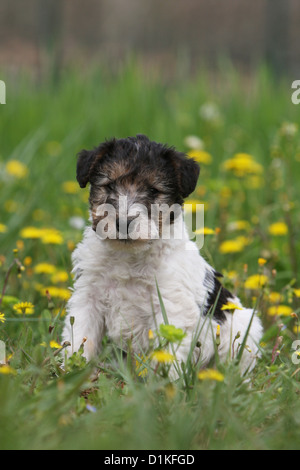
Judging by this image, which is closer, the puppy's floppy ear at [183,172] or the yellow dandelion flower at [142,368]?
the yellow dandelion flower at [142,368]

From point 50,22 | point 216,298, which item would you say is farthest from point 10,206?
point 50,22

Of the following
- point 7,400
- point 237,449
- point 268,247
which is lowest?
point 237,449

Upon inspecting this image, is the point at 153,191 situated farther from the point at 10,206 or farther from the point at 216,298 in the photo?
the point at 10,206

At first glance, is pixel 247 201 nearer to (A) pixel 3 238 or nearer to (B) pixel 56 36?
(A) pixel 3 238

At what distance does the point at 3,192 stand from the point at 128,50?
10.7ft

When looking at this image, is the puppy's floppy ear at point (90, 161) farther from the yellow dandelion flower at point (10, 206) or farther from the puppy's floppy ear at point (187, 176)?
the yellow dandelion flower at point (10, 206)

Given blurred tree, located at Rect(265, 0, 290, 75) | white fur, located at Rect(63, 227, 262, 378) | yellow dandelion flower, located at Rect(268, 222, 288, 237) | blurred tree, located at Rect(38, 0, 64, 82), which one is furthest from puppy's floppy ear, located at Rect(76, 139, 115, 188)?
blurred tree, located at Rect(265, 0, 290, 75)

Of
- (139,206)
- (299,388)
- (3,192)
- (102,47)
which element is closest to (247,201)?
(3,192)

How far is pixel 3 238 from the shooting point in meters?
4.99

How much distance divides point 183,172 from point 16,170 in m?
2.70

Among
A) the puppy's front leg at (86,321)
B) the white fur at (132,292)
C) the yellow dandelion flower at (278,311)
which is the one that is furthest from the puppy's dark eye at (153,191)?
the yellow dandelion flower at (278,311)

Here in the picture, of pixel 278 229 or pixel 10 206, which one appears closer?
pixel 278 229

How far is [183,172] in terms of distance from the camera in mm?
3389

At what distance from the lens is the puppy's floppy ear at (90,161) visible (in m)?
3.39
